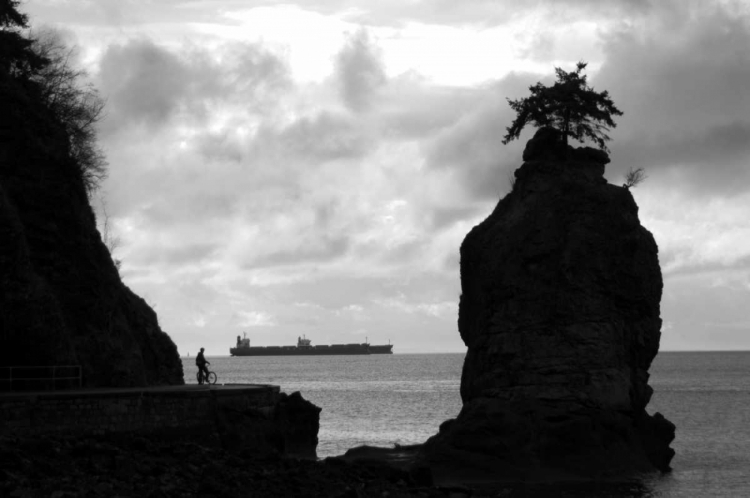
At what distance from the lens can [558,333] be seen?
41125 millimetres

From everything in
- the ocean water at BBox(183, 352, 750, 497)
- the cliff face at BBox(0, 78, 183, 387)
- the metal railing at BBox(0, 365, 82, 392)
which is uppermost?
the cliff face at BBox(0, 78, 183, 387)

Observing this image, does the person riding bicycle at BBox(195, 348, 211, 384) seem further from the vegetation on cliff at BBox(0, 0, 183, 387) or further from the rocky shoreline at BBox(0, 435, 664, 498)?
the rocky shoreline at BBox(0, 435, 664, 498)

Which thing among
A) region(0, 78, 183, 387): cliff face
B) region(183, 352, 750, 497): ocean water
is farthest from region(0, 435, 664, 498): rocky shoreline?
region(183, 352, 750, 497): ocean water

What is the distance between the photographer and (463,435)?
39625 mm

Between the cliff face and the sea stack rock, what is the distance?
12925 mm

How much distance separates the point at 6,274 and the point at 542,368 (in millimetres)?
19764

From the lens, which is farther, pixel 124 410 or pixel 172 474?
pixel 124 410

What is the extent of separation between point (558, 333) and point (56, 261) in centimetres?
1913

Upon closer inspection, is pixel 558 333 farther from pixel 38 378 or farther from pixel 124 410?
pixel 38 378

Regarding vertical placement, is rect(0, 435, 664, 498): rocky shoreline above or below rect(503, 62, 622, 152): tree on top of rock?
below

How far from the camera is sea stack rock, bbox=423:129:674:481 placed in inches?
1528

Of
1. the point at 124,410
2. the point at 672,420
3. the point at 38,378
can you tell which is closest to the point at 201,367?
the point at 38,378

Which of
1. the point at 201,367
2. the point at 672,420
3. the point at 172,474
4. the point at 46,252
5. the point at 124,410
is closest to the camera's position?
the point at 172,474

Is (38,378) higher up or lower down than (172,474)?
higher up
